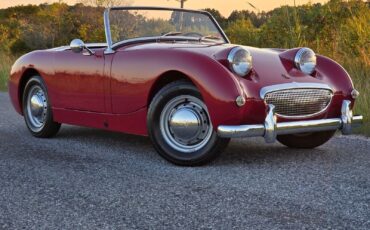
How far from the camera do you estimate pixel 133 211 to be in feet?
10.8

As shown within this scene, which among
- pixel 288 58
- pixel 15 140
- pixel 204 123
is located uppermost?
pixel 288 58

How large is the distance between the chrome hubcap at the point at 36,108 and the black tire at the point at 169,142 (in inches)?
72.8

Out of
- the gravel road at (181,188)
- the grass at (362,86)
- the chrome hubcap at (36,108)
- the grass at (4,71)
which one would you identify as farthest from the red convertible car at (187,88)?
the grass at (4,71)

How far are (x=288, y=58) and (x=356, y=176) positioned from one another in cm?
120

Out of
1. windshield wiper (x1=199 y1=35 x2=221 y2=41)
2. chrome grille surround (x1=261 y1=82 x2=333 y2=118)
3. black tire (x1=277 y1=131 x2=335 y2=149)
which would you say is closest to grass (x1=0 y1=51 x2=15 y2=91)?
windshield wiper (x1=199 y1=35 x2=221 y2=41)

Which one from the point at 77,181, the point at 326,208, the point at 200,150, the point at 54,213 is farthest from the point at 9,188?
the point at 326,208

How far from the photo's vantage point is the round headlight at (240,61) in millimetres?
4359

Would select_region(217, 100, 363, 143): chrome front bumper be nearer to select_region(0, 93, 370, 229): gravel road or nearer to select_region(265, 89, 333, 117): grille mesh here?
select_region(265, 89, 333, 117): grille mesh

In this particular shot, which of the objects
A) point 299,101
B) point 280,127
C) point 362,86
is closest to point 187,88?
point 280,127

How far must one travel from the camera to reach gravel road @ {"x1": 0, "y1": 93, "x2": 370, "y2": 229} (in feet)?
10.2

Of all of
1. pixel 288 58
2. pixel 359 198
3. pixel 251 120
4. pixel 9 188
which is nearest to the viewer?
pixel 359 198

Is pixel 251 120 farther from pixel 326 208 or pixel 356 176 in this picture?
pixel 326 208

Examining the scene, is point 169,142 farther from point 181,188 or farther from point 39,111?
point 39,111

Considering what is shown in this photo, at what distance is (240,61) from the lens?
4379 millimetres
